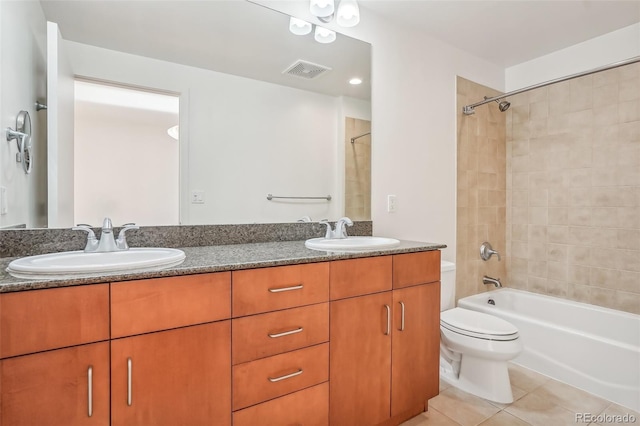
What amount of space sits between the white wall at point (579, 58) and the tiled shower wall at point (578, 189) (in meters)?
0.09

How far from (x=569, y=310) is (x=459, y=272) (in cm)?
80

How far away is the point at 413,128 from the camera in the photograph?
219cm

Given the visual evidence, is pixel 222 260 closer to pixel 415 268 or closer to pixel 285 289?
pixel 285 289

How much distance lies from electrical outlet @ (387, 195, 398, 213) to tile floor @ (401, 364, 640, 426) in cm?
111

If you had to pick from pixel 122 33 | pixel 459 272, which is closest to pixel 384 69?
pixel 122 33

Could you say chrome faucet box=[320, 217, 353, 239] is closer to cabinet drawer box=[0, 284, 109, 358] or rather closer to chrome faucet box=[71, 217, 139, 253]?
chrome faucet box=[71, 217, 139, 253]

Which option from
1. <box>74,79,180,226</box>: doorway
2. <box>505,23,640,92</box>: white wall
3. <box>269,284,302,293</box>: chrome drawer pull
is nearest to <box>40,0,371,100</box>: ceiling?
<box>74,79,180,226</box>: doorway

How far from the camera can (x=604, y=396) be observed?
5.85ft

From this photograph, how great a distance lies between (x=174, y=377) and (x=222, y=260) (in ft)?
1.22

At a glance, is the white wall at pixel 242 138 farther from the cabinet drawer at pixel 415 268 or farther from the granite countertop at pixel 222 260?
the cabinet drawer at pixel 415 268

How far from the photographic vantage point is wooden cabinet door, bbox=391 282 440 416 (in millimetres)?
1457

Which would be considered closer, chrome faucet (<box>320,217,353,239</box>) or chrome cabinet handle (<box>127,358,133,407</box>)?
chrome cabinet handle (<box>127,358,133,407</box>)

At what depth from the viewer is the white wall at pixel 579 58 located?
2.18 meters

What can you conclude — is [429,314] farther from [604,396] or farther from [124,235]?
[124,235]
